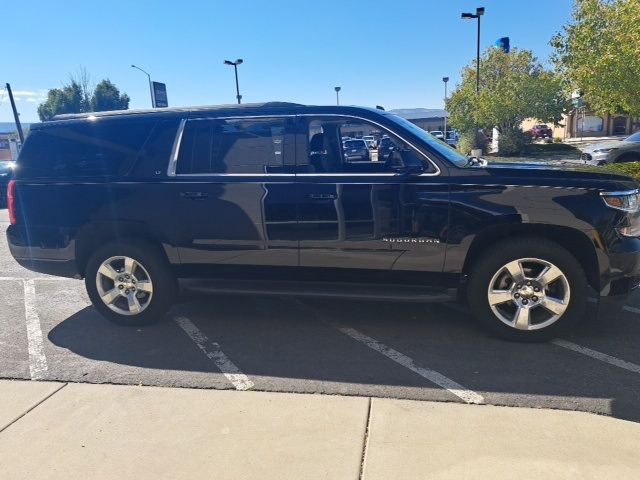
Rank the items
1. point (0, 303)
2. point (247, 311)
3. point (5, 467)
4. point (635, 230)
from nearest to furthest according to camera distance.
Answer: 1. point (5, 467)
2. point (635, 230)
3. point (247, 311)
4. point (0, 303)

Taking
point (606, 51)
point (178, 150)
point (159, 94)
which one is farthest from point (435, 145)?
point (159, 94)

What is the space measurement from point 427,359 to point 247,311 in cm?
202

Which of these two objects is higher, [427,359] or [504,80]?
[504,80]

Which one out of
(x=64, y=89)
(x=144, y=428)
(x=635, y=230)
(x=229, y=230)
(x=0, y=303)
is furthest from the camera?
(x=64, y=89)

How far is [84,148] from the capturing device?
4637 mm

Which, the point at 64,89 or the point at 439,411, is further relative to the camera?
the point at 64,89

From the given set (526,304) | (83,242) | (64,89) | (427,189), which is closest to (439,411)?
(526,304)

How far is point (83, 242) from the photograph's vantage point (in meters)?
4.70

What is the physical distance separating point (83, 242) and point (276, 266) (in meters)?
1.89

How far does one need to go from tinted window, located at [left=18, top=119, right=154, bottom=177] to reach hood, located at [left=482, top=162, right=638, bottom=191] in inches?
122

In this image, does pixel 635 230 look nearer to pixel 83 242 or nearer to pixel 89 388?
pixel 89 388

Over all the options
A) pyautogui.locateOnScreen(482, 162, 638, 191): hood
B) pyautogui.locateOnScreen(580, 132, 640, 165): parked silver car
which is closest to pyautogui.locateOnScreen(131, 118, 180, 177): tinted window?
pyautogui.locateOnScreen(482, 162, 638, 191): hood

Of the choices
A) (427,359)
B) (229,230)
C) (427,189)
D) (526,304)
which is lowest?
(427,359)

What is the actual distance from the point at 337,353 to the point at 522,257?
1.64 meters
